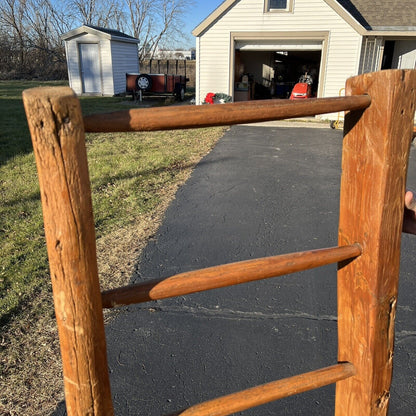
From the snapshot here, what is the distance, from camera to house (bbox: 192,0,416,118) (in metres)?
13.2

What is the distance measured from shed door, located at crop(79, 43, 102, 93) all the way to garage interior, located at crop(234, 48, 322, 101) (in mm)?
7033

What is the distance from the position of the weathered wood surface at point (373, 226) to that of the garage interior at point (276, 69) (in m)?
19.2

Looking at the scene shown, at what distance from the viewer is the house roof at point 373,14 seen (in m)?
13.0

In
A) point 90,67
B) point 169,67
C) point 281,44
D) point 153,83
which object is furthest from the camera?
point 169,67

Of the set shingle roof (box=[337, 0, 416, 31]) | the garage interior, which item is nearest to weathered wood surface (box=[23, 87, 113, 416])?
shingle roof (box=[337, 0, 416, 31])

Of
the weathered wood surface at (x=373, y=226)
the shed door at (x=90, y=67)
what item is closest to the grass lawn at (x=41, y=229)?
the weathered wood surface at (x=373, y=226)

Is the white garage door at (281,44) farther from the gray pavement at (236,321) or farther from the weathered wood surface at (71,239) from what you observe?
the weathered wood surface at (71,239)

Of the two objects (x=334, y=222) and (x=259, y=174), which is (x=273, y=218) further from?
(x=259, y=174)

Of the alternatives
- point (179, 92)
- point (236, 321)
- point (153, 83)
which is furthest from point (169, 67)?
point (236, 321)

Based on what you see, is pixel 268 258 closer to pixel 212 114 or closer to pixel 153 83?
pixel 212 114

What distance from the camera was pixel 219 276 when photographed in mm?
1259

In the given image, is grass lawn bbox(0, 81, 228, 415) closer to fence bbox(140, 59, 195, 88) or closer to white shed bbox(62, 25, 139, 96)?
white shed bbox(62, 25, 139, 96)

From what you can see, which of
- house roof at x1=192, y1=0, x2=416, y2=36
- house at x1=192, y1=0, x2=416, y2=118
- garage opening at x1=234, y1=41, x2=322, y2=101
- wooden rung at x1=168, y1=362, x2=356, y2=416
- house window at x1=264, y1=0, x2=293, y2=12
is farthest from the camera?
garage opening at x1=234, y1=41, x2=322, y2=101

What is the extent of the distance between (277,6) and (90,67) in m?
10.6
